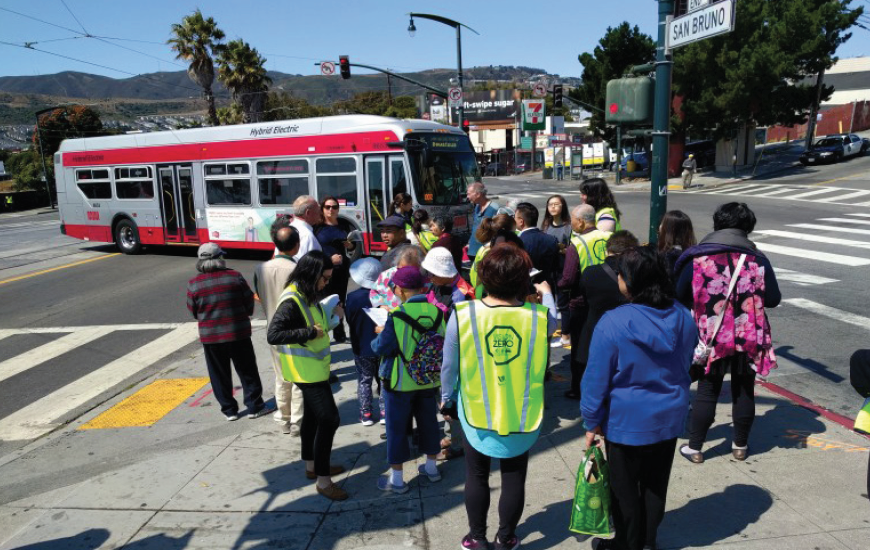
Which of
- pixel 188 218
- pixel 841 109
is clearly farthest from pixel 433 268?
pixel 841 109

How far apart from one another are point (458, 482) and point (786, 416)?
2814mm

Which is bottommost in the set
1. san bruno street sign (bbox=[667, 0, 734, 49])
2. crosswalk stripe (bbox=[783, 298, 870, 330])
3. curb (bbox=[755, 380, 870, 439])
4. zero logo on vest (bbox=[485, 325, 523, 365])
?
curb (bbox=[755, 380, 870, 439])

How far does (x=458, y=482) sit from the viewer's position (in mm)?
4172

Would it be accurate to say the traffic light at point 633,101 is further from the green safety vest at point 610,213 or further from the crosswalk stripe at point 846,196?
the crosswalk stripe at point 846,196

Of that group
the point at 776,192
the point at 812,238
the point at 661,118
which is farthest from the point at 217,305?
the point at 776,192

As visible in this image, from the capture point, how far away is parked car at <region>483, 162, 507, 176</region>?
5660cm

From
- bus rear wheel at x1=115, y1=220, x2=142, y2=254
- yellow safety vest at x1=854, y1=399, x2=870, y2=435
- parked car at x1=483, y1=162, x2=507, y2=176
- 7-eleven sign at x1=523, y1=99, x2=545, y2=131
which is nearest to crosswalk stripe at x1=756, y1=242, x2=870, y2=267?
yellow safety vest at x1=854, y1=399, x2=870, y2=435

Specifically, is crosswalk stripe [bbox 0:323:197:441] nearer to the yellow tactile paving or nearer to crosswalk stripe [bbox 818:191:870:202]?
the yellow tactile paving

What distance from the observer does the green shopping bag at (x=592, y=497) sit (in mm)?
2961

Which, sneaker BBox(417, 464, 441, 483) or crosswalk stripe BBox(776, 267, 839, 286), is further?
crosswalk stripe BBox(776, 267, 839, 286)

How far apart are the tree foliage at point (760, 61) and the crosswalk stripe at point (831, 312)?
76.2 feet

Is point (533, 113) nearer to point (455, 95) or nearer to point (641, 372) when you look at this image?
point (455, 95)

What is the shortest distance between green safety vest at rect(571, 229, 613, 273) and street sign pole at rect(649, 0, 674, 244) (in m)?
0.49

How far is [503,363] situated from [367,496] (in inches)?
67.8
